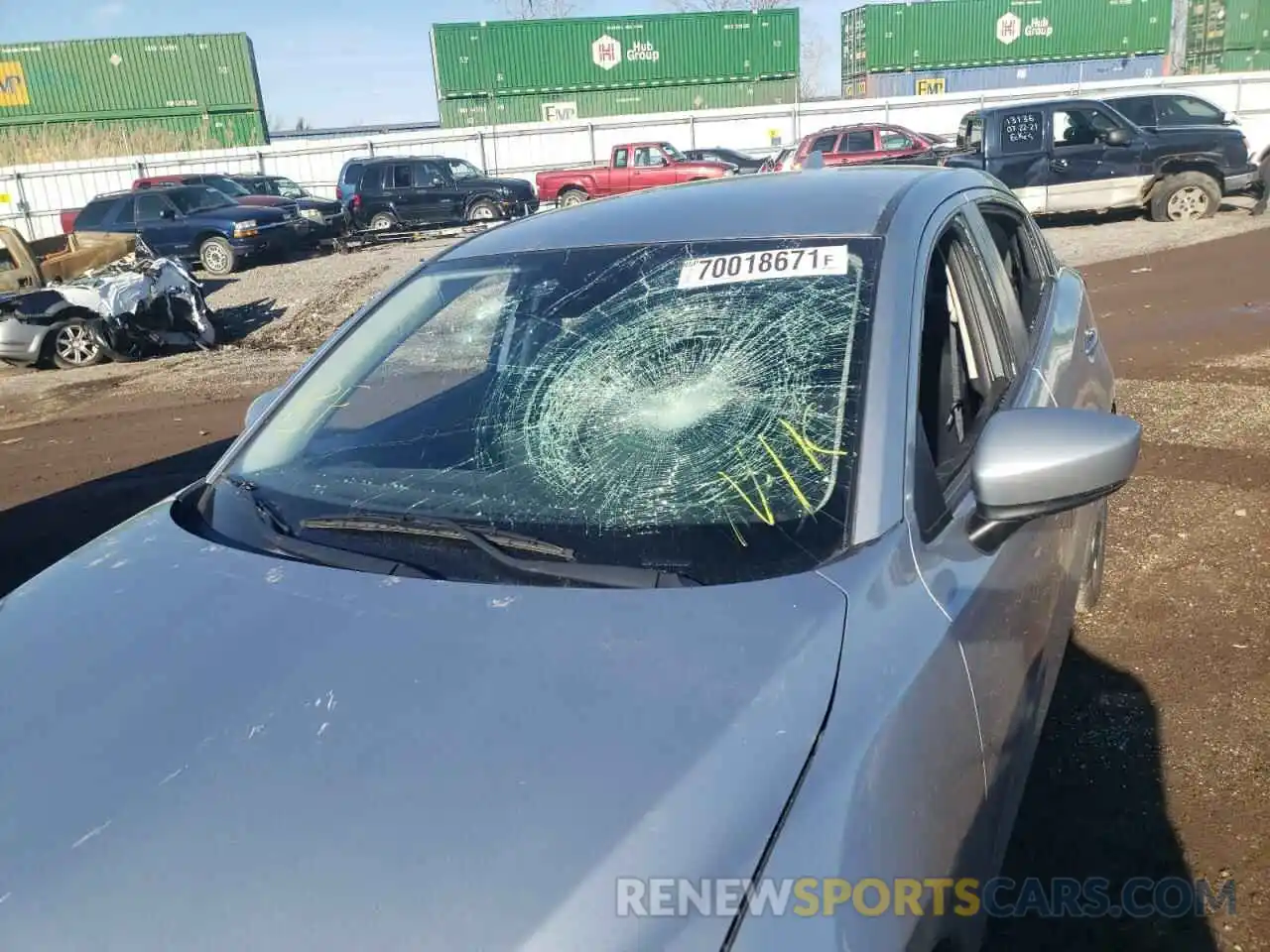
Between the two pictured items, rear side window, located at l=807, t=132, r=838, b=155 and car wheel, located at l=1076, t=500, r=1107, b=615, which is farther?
rear side window, located at l=807, t=132, r=838, b=155

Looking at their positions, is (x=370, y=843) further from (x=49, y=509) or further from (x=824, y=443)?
(x=49, y=509)

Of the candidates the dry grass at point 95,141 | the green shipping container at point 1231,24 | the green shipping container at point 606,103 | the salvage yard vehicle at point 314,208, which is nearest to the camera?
the salvage yard vehicle at point 314,208

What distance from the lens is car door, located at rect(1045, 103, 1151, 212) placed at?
14789 millimetres

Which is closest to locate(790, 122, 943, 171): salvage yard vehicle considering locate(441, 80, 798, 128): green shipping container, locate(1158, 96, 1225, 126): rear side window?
locate(1158, 96, 1225, 126): rear side window

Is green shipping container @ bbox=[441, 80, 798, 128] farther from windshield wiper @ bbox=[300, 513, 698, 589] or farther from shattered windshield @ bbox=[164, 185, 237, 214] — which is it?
windshield wiper @ bbox=[300, 513, 698, 589]

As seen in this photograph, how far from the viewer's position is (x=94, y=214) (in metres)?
18.6

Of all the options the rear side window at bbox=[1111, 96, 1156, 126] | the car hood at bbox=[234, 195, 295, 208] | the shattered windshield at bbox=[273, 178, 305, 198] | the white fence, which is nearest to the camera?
the rear side window at bbox=[1111, 96, 1156, 126]

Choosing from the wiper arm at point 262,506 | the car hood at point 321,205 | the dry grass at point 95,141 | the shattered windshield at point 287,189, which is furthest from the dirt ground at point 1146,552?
the dry grass at point 95,141

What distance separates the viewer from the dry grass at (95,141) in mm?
31984

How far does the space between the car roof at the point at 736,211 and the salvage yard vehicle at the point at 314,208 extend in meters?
18.6

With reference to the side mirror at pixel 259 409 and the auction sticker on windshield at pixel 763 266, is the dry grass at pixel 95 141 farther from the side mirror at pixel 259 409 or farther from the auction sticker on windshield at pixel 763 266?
the auction sticker on windshield at pixel 763 266

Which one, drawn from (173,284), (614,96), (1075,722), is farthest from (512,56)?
(1075,722)

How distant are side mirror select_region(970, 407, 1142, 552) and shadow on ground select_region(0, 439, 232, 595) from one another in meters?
4.73

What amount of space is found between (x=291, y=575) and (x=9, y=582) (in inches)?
151
